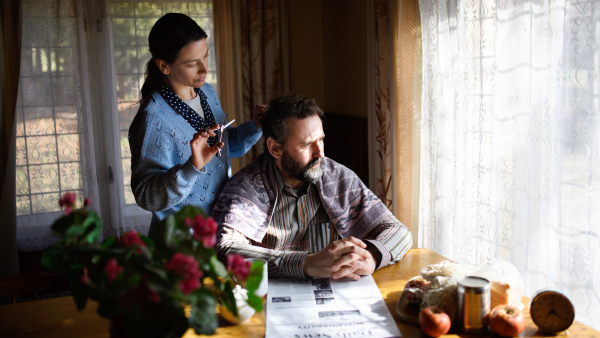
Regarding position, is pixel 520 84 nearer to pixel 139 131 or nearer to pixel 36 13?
pixel 139 131

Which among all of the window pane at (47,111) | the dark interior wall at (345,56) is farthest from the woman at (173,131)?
the window pane at (47,111)

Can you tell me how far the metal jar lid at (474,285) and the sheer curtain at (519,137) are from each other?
0.68 metres

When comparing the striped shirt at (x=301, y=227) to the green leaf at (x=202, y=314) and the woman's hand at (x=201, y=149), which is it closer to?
the woman's hand at (x=201, y=149)

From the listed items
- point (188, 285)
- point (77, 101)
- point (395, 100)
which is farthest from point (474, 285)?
point (77, 101)

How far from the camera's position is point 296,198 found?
1.78 m

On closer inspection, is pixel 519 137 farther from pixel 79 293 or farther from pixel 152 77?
pixel 79 293

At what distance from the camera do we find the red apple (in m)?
1.00

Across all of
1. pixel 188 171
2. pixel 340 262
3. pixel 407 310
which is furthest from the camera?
pixel 188 171

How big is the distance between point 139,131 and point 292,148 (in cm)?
56

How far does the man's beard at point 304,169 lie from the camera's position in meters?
1.72

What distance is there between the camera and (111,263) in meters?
0.70

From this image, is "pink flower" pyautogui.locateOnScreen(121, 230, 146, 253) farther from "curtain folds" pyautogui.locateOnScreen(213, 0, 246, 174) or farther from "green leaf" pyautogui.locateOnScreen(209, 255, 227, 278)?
"curtain folds" pyautogui.locateOnScreen(213, 0, 246, 174)

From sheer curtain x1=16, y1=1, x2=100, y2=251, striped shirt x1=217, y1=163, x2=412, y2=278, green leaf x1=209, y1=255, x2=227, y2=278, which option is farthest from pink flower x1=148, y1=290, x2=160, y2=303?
sheer curtain x1=16, y1=1, x2=100, y2=251

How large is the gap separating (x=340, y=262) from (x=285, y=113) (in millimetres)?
655
